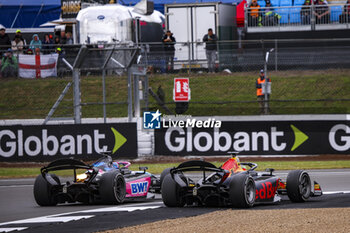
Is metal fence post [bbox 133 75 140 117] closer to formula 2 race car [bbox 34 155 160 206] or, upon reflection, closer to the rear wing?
formula 2 race car [bbox 34 155 160 206]

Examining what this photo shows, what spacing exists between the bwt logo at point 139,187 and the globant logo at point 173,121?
9.79 metres

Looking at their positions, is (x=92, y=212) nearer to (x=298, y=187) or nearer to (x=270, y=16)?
(x=298, y=187)

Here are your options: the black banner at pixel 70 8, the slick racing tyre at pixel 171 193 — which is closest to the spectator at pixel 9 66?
the black banner at pixel 70 8

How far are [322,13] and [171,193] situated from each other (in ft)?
58.8

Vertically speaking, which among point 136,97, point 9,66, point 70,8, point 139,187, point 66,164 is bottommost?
point 139,187

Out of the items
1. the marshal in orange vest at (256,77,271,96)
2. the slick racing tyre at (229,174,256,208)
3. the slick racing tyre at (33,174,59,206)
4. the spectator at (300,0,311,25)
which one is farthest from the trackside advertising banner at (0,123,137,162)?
the slick racing tyre at (229,174,256,208)

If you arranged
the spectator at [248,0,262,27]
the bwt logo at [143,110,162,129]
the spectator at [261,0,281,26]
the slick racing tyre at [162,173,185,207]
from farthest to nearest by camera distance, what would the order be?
the spectator at [248,0,262,27]
the spectator at [261,0,281,26]
the bwt logo at [143,110,162,129]
the slick racing tyre at [162,173,185,207]

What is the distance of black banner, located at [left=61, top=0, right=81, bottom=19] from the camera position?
98.9ft

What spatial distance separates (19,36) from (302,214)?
63.0 ft

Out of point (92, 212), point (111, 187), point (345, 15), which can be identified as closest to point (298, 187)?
point (111, 187)

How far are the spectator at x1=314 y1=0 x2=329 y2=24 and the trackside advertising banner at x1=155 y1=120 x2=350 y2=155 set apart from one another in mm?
6793

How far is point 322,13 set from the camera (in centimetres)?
2734

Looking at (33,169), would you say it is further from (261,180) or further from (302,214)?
(302,214)

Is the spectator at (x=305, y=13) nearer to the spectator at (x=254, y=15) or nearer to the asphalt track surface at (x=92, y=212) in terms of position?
the spectator at (x=254, y=15)
